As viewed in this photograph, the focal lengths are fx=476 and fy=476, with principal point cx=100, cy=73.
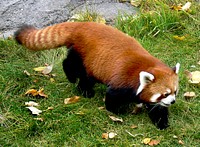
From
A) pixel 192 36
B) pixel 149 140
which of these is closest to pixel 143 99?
pixel 149 140

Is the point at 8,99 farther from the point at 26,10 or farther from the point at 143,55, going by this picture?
the point at 26,10

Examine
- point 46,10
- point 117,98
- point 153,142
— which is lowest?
point 153,142

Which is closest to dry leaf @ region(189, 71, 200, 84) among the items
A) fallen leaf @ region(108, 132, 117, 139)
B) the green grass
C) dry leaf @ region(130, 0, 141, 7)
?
the green grass

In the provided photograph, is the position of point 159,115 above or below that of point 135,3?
below

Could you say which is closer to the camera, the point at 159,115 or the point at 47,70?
Result: the point at 159,115

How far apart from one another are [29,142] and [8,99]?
580mm

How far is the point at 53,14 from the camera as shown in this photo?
5.45 m

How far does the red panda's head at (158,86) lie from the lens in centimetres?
361

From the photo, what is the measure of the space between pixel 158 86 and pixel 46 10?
231cm

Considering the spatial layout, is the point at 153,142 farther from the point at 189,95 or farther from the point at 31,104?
the point at 31,104

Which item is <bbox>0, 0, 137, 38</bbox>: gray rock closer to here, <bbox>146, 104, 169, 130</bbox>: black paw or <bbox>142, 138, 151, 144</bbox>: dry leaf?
<bbox>146, 104, 169, 130</bbox>: black paw

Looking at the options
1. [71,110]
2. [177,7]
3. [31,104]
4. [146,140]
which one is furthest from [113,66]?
[177,7]

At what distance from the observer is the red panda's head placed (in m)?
3.61

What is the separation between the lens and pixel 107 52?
155 inches
